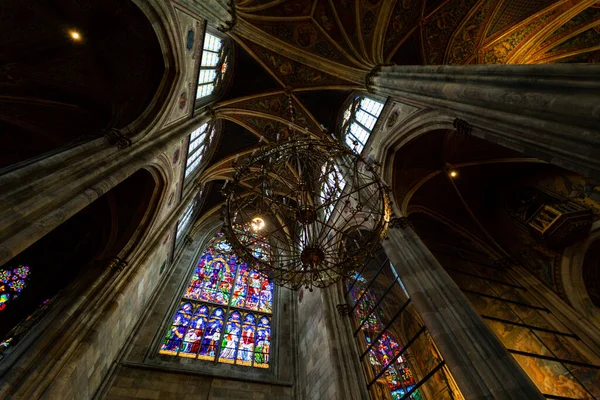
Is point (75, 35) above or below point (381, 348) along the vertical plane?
above

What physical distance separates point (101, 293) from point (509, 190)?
11.7 metres

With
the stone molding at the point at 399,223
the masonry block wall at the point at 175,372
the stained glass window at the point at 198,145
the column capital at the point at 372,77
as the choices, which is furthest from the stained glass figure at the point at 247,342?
the column capital at the point at 372,77

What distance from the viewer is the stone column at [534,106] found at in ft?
8.35

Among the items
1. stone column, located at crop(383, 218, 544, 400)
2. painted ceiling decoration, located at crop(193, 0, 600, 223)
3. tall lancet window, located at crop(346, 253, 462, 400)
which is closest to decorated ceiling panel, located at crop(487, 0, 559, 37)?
painted ceiling decoration, located at crop(193, 0, 600, 223)

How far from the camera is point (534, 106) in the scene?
3.03 m

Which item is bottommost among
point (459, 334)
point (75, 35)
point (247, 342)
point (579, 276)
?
point (459, 334)

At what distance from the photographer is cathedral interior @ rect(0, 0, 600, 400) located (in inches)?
148

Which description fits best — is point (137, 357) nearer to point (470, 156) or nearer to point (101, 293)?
point (101, 293)

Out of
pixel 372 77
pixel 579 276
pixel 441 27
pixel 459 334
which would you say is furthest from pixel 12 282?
pixel 579 276

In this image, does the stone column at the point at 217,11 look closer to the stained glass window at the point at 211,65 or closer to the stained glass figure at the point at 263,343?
the stained glass window at the point at 211,65

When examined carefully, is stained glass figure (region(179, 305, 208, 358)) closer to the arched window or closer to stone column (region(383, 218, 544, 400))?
stone column (region(383, 218, 544, 400))

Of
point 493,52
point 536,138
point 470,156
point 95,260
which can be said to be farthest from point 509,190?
point 95,260

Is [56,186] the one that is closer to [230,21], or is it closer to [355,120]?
[230,21]

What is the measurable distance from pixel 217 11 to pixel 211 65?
2.07 metres
